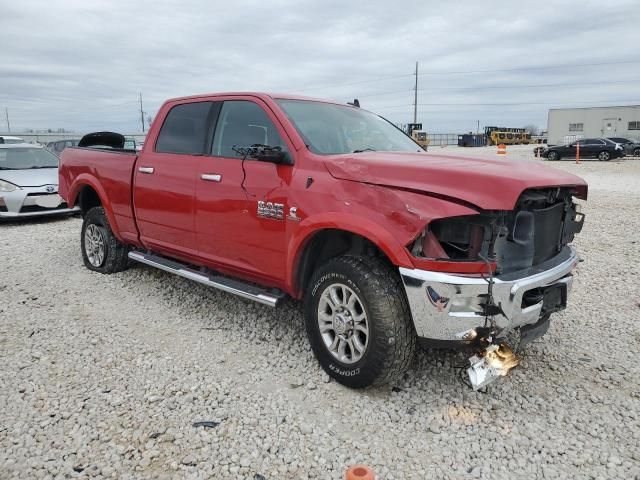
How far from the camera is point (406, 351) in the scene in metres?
3.01

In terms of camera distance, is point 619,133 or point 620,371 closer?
point 620,371

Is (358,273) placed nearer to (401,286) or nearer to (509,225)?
(401,286)

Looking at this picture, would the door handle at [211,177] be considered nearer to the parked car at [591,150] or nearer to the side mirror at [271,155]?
the side mirror at [271,155]

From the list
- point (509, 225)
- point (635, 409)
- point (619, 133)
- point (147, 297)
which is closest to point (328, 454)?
point (509, 225)

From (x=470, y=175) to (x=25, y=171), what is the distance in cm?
939

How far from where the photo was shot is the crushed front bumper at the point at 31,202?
29.1 feet

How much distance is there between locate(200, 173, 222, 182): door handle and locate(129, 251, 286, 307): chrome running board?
0.82 m

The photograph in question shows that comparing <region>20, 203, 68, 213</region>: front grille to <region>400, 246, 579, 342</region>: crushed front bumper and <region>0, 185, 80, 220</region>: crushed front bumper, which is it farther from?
<region>400, 246, 579, 342</region>: crushed front bumper

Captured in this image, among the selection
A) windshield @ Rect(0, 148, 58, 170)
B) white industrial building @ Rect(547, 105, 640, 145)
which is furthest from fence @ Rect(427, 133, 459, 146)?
windshield @ Rect(0, 148, 58, 170)

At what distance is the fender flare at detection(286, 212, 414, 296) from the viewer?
2.81 metres

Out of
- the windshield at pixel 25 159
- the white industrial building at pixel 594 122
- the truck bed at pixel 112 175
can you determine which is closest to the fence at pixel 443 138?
the white industrial building at pixel 594 122

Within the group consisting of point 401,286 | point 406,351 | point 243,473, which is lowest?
point 243,473

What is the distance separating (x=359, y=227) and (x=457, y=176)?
0.63 m

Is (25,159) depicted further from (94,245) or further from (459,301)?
(459,301)
